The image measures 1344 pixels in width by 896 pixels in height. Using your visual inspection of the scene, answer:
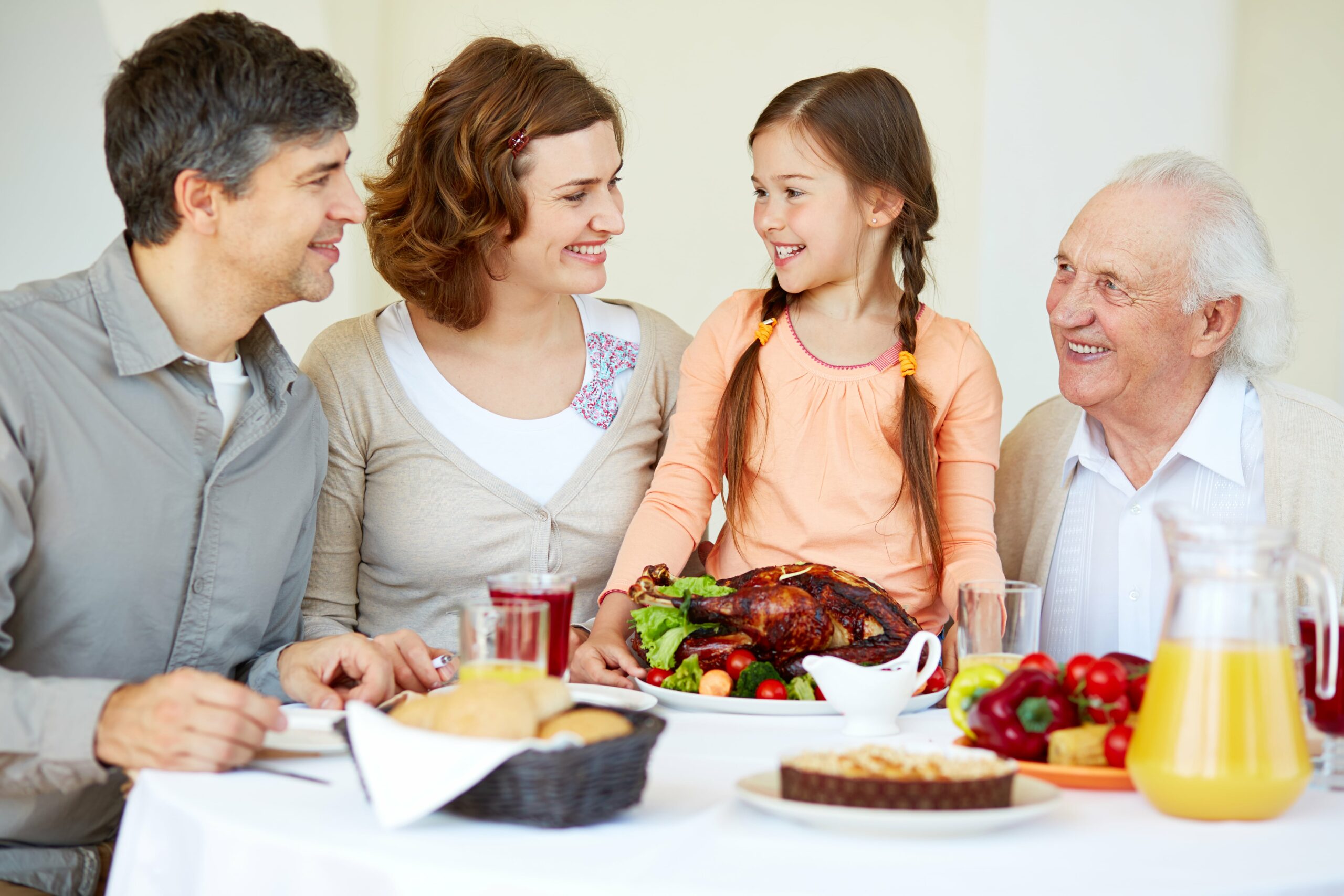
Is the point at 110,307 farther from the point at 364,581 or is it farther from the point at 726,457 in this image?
the point at 726,457

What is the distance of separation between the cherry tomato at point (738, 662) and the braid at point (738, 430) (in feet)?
2.44

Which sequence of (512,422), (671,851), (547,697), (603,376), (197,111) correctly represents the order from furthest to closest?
(603,376), (512,422), (197,111), (547,697), (671,851)

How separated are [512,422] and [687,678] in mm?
967

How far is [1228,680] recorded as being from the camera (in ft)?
3.74

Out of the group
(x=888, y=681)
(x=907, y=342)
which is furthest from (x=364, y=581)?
(x=888, y=681)

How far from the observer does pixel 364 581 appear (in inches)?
104

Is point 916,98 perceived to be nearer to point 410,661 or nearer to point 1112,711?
point 410,661

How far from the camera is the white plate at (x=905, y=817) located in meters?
1.09

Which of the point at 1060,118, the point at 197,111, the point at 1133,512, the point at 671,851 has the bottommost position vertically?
the point at 671,851

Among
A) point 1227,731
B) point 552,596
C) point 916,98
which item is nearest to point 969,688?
point 1227,731

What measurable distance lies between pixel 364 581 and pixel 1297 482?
192 cm

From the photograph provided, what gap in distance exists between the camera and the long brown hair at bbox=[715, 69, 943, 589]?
95.0 inches

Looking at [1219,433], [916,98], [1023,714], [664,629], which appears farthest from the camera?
[916,98]

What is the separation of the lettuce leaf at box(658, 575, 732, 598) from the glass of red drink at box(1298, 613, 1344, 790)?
2.79 feet
